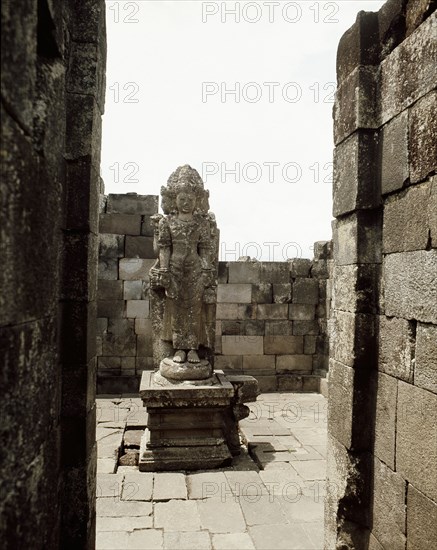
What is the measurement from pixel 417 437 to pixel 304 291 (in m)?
7.07

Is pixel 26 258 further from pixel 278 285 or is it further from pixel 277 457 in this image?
pixel 278 285

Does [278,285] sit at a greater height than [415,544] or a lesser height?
greater

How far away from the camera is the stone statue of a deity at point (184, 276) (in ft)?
19.0

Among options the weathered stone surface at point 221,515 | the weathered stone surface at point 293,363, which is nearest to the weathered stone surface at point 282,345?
the weathered stone surface at point 293,363

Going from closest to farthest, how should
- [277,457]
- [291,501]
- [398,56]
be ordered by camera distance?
[398,56], [291,501], [277,457]

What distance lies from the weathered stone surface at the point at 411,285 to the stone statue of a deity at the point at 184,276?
3.11 m

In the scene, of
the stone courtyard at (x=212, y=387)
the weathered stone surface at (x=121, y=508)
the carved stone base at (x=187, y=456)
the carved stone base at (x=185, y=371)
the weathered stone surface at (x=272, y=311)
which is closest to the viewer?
the stone courtyard at (x=212, y=387)

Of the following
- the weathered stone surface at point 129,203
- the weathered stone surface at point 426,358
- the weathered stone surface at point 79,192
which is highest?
the weathered stone surface at point 129,203

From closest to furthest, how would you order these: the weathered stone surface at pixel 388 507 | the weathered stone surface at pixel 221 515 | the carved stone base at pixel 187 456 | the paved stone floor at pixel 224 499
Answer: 1. the weathered stone surface at pixel 388 507
2. the paved stone floor at pixel 224 499
3. the weathered stone surface at pixel 221 515
4. the carved stone base at pixel 187 456

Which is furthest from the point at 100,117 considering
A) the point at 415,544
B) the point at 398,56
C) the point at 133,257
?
the point at 133,257

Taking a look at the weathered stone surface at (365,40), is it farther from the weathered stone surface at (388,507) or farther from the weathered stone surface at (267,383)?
the weathered stone surface at (267,383)

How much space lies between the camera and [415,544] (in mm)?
2574

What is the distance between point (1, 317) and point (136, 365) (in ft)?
26.0

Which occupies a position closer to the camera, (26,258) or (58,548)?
(26,258)
